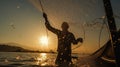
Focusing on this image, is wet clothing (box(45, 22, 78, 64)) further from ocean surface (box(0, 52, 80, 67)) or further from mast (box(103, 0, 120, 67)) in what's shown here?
mast (box(103, 0, 120, 67))

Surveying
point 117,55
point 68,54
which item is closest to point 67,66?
point 68,54

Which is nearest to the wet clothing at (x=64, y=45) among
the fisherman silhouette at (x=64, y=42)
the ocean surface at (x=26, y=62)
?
the fisherman silhouette at (x=64, y=42)

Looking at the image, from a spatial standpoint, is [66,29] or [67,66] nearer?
[67,66]

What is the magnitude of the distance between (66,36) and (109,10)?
12.4ft

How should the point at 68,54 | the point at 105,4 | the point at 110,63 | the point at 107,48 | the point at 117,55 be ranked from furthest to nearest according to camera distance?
the point at 107,48 < the point at 68,54 < the point at 110,63 < the point at 105,4 < the point at 117,55

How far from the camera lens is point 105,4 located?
6.73 meters

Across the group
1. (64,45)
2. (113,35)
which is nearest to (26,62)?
(64,45)

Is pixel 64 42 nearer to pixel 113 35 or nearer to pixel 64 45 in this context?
pixel 64 45

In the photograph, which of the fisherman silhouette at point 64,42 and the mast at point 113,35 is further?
the fisherman silhouette at point 64,42

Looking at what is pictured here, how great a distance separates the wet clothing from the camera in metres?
10.0

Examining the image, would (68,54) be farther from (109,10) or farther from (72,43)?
(109,10)

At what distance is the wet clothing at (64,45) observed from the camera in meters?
10.0

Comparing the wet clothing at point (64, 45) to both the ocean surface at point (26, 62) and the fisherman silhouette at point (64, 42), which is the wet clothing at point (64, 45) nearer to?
the fisherman silhouette at point (64, 42)

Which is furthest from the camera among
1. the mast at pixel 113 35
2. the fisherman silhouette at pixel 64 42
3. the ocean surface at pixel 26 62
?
the ocean surface at pixel 26 62
